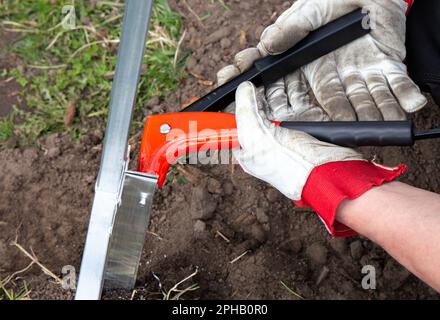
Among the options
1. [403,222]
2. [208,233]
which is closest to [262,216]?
[208,233]

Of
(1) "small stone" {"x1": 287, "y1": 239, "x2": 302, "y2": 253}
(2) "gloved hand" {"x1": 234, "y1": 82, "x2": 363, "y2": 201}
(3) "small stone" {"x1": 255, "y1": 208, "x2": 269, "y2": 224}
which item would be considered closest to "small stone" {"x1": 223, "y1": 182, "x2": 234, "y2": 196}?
(3) "small stone" {"x1": 255, "y1": 208, "x2": 269, "y2": 224}

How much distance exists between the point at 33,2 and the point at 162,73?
2.16ft

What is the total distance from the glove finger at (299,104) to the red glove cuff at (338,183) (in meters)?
0.30

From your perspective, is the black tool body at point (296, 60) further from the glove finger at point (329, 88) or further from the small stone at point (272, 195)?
the small stone at point (272, 195)

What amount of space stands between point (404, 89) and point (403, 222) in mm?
508

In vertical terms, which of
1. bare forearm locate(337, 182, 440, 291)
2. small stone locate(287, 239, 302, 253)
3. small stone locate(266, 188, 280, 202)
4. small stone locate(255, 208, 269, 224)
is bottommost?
small stone locate(287, 239, 302, 253)

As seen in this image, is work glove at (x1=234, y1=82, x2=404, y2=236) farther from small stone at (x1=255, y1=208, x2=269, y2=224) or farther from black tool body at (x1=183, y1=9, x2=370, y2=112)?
small stone at (x1=255, y1=208, x2=269, y2=224)

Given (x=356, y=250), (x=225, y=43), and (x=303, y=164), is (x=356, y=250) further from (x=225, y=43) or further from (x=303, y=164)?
(x=225, y=43)

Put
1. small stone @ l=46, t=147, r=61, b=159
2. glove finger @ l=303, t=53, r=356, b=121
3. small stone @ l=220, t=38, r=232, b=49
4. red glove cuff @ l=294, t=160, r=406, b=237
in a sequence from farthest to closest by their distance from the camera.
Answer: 1. small stone @ l=220, t=38, r=232, b=49
2. small stone @ l=46, t=147, r=61, b=159
3. glove finger @ l=303, t=53, r=356, b=121
4. red glove cuff @ l=294, t=160, r=406, b=237

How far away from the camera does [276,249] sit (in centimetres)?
167

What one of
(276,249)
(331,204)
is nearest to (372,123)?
(331,204)

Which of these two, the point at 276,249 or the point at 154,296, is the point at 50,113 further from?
the point at 276,249

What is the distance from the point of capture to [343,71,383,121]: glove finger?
1.39m

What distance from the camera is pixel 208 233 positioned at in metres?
1.68
